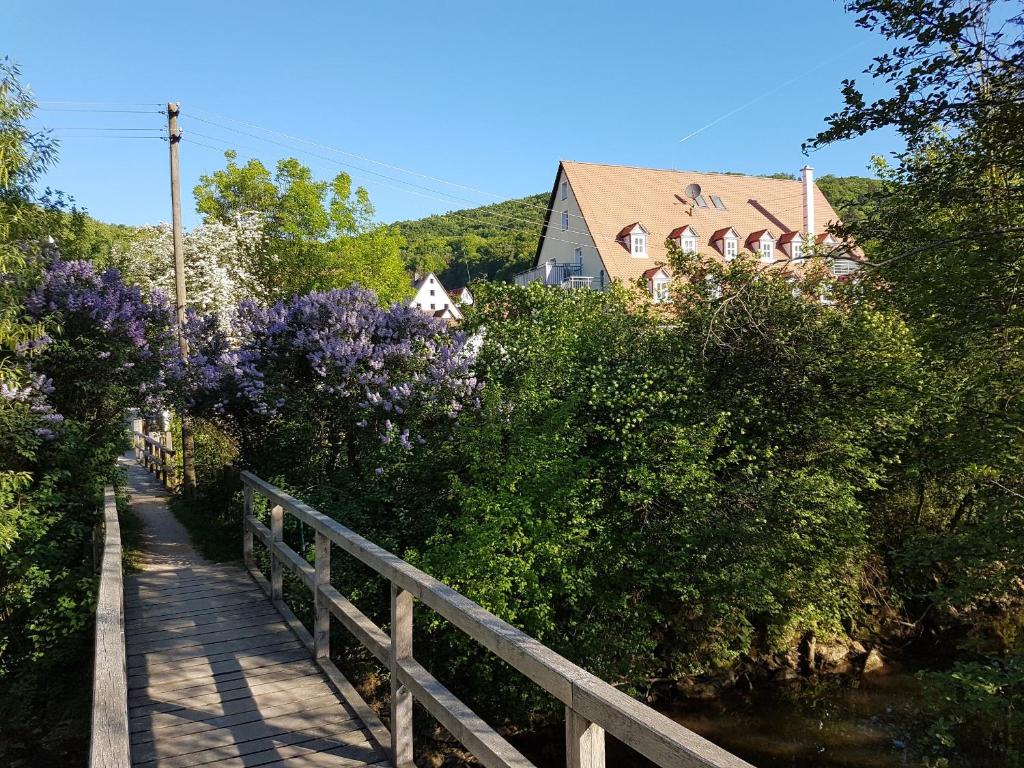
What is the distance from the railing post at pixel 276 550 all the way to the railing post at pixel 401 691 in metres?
2.71

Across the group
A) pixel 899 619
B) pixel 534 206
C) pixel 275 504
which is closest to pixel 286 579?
pixel 275 504

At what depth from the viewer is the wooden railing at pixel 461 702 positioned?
1801mm

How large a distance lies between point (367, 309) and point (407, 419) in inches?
73.0

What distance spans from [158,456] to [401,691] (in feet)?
61.7

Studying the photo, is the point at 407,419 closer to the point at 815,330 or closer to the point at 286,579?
the point at 286,579

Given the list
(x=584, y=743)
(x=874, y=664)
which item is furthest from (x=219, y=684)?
(x=874, y=664)

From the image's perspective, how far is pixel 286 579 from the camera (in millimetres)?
8305

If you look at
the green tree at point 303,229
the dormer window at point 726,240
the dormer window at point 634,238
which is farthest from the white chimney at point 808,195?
the green tree at point 303,229

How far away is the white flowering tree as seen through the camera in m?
25.3

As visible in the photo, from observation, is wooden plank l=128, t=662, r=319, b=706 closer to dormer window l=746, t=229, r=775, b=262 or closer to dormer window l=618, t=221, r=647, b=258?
dormer window l=618, t=221, r=647, b=258

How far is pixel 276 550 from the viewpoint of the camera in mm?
6117

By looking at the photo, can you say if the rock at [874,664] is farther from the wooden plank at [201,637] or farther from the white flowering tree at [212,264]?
the white flowering tree at [212,264]

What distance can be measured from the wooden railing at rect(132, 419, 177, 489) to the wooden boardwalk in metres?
9.30

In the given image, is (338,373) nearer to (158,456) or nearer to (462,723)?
(462,723)
